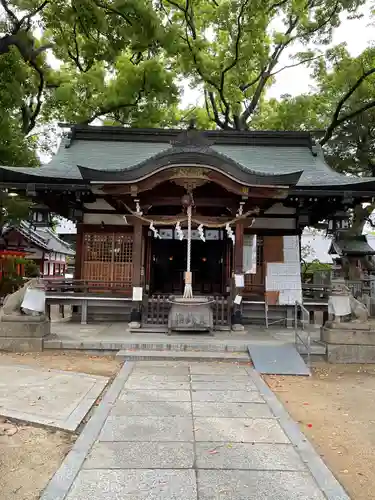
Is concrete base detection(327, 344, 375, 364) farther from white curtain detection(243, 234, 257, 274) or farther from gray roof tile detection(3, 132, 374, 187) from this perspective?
gray roof tile detection(3, 132, 374, 187)

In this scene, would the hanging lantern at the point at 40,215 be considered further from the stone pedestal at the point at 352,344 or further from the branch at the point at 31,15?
the stone pedestal at the point at 352,344

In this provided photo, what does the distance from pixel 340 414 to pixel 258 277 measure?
6051mm

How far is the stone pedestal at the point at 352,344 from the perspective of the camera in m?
7.05

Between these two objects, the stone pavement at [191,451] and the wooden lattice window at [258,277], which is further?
the wooden lattice window at [258,277]

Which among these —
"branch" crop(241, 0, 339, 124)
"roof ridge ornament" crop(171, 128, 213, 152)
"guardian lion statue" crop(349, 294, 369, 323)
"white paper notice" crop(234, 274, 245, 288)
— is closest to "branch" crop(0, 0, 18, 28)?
"roof ridge ornament" crop(171, 128, 213, 152)

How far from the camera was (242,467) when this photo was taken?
10.4 ft

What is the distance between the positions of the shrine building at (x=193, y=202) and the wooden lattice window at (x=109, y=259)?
0.03 meters

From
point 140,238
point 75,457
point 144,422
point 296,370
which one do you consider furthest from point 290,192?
point 75,457

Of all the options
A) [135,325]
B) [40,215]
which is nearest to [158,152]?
[40,215]

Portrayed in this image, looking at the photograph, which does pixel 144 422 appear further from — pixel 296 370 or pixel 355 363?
pixel 355 363

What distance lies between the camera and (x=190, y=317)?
834 centimetres

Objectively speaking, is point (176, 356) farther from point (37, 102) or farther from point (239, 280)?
point (37, 102)

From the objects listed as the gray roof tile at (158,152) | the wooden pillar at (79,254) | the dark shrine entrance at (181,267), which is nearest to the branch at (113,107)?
the gray roof tile at (158,152)

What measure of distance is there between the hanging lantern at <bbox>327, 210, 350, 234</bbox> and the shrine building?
5cm
